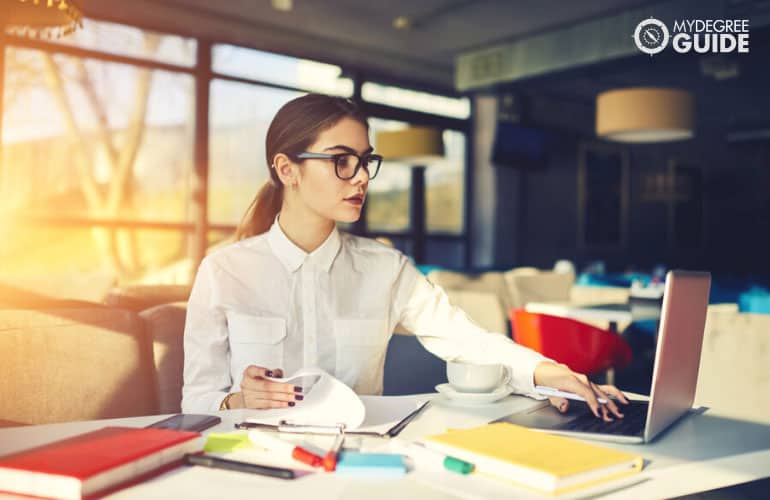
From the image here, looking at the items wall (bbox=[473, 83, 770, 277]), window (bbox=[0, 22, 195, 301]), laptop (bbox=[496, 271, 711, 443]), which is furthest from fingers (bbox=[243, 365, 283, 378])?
wall (bbox=[473, 83, 770, 277])

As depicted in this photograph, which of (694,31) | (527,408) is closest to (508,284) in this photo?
(694,31)

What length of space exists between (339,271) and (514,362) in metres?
0.54

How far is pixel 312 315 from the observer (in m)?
1.71

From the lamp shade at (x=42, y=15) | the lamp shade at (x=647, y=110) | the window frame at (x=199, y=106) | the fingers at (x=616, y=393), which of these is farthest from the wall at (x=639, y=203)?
the fingers at (x=616, y=393)

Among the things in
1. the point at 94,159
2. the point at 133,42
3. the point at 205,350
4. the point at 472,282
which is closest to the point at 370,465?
the point at 205,350

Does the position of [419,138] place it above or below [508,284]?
above

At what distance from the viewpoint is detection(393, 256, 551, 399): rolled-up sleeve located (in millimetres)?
1475

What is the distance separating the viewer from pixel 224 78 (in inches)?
290

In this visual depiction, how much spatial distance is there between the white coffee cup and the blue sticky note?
457 mm

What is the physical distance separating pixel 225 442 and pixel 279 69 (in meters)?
7.27

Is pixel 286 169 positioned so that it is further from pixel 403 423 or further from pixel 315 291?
pixel 403 423

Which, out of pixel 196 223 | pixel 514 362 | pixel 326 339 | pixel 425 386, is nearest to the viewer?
pixel 514 362

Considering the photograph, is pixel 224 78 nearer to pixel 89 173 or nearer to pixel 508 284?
pixel 89 173

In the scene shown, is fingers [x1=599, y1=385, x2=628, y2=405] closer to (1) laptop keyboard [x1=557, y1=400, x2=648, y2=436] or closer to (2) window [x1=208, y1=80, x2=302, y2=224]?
(1) laptop keyboard [x1=557, y1=400, x2=648, y2=436]
